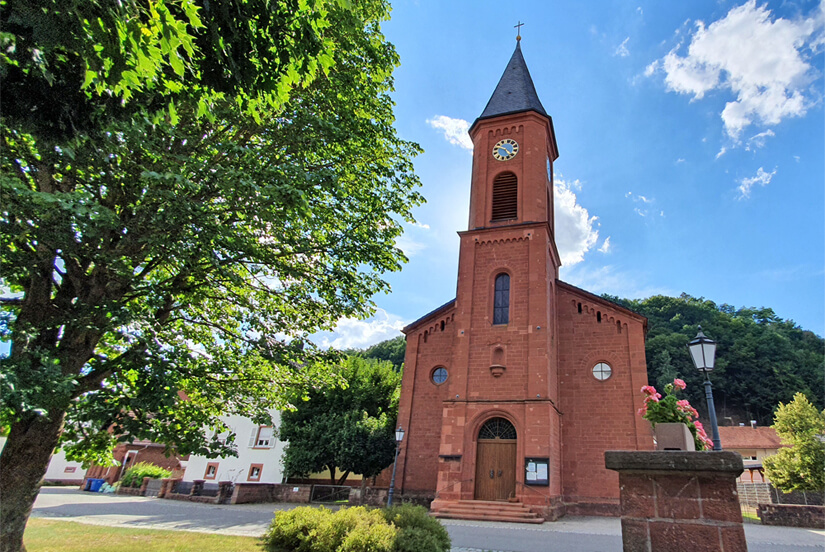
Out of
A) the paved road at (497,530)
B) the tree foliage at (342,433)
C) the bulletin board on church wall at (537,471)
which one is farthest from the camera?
the tree foliage at (342,433)

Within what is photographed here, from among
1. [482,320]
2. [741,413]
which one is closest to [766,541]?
[482,320]

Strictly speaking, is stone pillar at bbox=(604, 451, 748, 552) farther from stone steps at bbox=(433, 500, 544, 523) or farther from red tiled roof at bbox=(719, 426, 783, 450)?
red tiled roof at bbox=(719, 426, 783, 450)

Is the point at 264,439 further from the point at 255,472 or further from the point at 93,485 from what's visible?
the point at 93,485

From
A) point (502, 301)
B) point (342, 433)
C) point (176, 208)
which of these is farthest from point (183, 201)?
point (342, 433)

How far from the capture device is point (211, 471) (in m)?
31.1

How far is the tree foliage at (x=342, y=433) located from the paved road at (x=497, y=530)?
19.4ft

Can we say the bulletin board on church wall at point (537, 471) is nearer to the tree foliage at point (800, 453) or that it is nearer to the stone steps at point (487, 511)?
the stone steps at point (487, 511)

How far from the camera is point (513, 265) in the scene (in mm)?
21859

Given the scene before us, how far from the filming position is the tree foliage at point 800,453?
2467 cm

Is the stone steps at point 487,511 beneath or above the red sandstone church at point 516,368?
Answer: beneath

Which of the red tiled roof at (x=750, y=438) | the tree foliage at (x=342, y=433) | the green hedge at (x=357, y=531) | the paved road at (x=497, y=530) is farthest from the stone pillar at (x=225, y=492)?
the red tiled roof at (x=750, y=438)

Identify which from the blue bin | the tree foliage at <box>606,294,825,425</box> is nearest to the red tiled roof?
the tree foliage at <box>606,294,825,425</box>

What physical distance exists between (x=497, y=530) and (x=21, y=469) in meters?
11.9

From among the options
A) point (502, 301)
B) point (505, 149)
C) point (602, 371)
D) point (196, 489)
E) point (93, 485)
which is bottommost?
point (93, 485)
